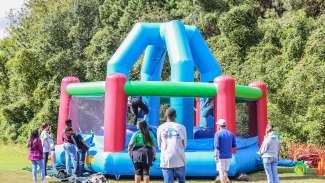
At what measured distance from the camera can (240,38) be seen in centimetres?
2691

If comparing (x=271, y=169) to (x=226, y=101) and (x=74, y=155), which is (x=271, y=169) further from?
(x=74, y=155)

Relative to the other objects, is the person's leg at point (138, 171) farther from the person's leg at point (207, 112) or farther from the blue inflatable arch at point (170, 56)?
the person's leg at point (207, 112)

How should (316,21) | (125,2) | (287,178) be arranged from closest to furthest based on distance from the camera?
(287,178) < (316,21) < (125,2)

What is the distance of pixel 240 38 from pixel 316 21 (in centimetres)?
364

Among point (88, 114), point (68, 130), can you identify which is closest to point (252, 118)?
point (88, 114)

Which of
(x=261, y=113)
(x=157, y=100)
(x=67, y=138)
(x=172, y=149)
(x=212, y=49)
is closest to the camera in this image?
(x=172, y=149)

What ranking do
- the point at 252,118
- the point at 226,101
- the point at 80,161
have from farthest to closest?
the point at 252,118 < the point at 226,101 < the point at 80,161

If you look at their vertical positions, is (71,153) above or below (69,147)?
below

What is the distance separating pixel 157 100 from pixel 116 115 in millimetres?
3882

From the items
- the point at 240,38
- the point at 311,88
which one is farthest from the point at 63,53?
the point at 311,88

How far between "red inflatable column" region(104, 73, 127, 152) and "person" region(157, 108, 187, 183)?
5.13 m

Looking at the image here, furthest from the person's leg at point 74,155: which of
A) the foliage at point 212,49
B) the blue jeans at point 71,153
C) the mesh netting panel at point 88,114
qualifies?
the foliage at point 212,49

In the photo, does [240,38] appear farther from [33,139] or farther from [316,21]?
[33,139]

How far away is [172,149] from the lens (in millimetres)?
7258
